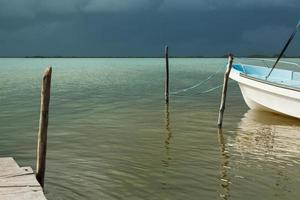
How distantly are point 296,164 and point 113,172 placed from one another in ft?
17.6

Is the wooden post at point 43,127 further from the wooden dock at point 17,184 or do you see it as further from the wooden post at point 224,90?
the wooden post at point 224,90

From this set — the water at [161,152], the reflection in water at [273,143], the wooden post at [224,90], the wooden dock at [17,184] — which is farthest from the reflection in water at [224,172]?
the wooden dock at [17,184]

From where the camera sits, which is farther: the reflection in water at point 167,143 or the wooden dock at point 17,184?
the reflection in water at point 167,143

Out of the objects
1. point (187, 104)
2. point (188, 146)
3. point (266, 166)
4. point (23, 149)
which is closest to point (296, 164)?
point (266, 166)

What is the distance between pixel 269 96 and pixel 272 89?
92cm

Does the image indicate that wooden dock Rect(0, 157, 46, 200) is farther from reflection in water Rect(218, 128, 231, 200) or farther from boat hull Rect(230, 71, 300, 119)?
boat hull Rect(230, 71, 300, 119)

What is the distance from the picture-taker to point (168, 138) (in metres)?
16.7

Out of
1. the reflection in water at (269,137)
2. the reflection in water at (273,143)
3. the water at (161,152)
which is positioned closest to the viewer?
the water at (161,152)

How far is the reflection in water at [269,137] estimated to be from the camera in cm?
1391

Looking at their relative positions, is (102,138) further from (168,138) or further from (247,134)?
(247,134)

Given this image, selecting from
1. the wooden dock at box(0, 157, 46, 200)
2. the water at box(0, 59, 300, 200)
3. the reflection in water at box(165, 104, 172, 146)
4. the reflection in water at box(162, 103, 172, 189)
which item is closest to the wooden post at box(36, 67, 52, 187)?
the wooden dock at box(0, 157, 46, 200)

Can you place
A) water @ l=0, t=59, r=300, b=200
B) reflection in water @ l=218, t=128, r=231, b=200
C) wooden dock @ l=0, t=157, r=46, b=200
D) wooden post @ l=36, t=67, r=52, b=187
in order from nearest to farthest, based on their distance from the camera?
wooden dock @ l=0, t=157, r=46, b=200
wooden post @ l=36, t=67, r=52, b=187
reflection in water @ l=218, t=128, r=231, b=200
water @ l=0, t=59, r=300, b=200

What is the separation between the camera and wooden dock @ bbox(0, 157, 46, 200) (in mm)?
7359

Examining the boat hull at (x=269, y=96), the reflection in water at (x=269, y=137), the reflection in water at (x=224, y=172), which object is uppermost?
the boat hull at (x=269, y=96)
